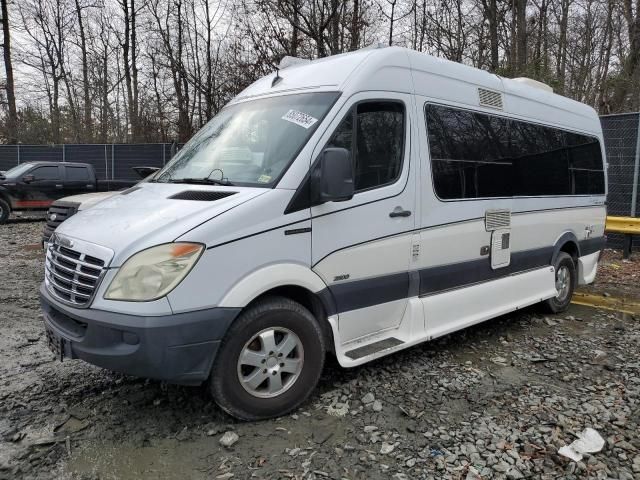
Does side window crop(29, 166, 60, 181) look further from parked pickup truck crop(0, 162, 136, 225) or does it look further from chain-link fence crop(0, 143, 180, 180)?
chain-link fence crop(0, 143, 180, 180)

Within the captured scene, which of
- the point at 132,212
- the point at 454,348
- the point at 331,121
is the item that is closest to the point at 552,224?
the point at 454,348

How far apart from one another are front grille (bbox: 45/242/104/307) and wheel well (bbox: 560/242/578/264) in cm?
549

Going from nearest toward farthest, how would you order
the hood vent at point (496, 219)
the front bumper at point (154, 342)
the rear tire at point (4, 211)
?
1. the front bumper at point (154, 342)
2. the hood vent at point (496, 219)
3. the rear tire at point (4, 211)

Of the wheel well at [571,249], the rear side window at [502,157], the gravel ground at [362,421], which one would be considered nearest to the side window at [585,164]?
the rear side window at [502,157]

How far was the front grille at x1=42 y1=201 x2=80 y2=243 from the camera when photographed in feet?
27.5

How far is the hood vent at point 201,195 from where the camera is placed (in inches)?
134

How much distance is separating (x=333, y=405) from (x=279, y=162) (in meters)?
1.76

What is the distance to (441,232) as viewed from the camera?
4500 mm

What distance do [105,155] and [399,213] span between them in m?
19.9

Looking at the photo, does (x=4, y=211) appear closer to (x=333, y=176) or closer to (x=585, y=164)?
(x=333, y=176)

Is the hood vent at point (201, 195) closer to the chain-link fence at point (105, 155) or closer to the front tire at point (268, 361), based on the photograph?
the front tire at point (268, 361)

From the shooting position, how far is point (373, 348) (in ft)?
13.1

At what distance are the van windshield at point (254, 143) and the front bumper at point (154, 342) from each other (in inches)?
40.4

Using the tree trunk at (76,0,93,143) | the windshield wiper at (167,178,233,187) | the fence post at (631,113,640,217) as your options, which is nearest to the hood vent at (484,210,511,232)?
the windshield wiper at (167,178,233,187)
